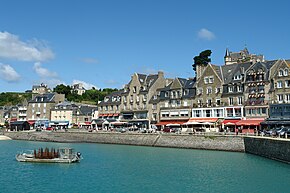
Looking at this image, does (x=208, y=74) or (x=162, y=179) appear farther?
(x=208, y=74)

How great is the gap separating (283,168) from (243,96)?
28.6 meters

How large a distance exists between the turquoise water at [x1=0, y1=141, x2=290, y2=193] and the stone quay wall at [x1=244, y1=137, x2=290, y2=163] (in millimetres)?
997

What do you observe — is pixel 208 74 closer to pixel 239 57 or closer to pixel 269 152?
pixel 269 152

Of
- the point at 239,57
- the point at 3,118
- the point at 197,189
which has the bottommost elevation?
the point at 197,189

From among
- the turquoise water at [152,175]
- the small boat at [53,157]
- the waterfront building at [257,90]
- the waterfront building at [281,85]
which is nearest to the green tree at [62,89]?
the waterfront building at [257,90]

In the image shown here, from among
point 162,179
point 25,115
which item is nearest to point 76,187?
point 162,179

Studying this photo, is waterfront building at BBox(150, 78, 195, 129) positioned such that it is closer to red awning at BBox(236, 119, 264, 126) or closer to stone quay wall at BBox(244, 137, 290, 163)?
red awning at BBox(236, 119, 264, 126)

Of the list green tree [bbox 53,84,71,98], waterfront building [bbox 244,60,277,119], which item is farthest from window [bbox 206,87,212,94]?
green tree [bbox 53,84,71,98]

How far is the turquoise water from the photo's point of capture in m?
26.0

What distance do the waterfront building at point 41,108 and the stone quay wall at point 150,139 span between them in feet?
66.1

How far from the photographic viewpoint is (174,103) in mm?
70375

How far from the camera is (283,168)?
3222 centimetres

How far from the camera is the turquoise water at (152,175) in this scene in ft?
85.3

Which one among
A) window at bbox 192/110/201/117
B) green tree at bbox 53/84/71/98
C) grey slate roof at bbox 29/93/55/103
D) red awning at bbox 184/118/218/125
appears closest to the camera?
red awning at bbox 184/118/218/125
